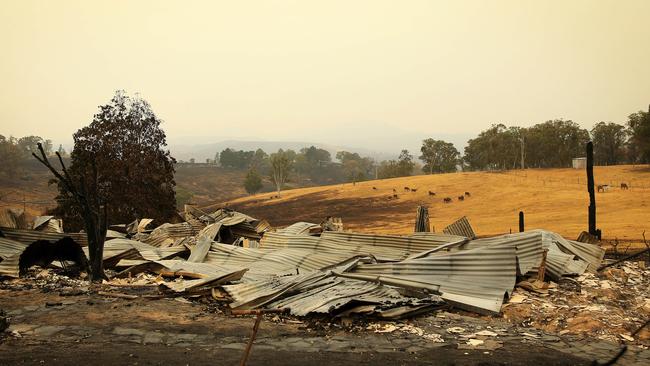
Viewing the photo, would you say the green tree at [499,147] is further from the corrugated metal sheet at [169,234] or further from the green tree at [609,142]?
the corrugated metal sheet at [169,234]

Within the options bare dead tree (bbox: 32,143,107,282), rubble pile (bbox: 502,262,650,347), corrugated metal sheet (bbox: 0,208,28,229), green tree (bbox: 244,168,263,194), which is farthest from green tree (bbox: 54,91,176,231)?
green tree (bbox: 244,168,263,194)

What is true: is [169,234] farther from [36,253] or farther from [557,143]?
[557,143]

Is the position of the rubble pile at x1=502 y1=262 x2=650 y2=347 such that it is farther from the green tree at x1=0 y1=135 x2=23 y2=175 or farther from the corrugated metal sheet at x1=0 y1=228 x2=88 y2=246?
the green tree at x1=0 y1=135 x2=23 y2=175

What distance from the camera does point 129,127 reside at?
22.0 meters

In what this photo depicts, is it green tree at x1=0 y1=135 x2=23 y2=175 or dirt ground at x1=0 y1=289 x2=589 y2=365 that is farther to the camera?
green tree at x1=0 y1=135 x2=23 y2=175

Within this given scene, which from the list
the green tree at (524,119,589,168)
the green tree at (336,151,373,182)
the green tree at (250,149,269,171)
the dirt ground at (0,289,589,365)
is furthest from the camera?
the green tree at (250,149,269,171)

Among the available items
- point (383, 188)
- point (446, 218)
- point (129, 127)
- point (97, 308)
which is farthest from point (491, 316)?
point (383, 188)

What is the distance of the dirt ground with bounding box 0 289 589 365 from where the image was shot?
532cm

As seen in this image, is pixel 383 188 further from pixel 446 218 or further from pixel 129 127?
pixel 129 127

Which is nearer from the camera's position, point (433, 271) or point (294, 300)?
point (294, 300)

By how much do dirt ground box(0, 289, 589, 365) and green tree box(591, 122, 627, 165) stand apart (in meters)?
68.3

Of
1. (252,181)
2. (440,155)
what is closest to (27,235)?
(252,181)

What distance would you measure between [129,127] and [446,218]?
70.9ft

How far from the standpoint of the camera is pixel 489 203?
3744 cm
